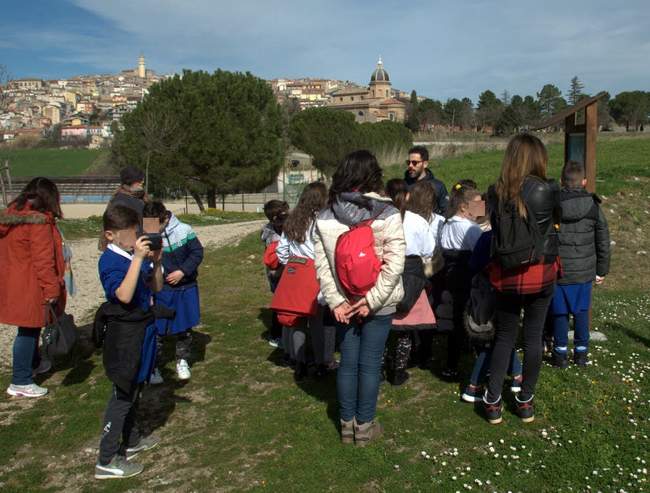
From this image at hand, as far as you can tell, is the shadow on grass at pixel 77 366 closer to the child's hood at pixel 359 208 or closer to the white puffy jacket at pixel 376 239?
the white puffy jacket at pixel 376 239

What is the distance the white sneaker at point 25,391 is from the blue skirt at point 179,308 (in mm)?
1178

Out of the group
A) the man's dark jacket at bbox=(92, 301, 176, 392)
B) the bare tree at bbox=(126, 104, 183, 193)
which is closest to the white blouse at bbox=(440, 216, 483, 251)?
the man's dark jacket at bbox=(92, 301, 176, 392)

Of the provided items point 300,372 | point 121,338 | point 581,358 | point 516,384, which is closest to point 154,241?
point 121,338

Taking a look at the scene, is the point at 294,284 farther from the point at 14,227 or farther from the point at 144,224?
the point at 14,227

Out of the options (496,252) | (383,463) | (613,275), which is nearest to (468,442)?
(383,463)

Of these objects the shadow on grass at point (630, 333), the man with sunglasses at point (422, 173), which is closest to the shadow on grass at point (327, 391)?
the man with sunglasses at point (422, 173)

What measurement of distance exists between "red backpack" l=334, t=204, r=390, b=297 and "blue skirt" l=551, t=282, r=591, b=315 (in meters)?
2.33

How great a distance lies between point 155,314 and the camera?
3537mm

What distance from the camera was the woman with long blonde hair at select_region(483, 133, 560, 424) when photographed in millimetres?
3412

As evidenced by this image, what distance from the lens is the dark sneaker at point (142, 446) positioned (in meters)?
3.71

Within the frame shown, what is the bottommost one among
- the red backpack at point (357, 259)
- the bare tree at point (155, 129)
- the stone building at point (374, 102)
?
the red backpack at point (357, 259)

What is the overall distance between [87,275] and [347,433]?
8.48 m

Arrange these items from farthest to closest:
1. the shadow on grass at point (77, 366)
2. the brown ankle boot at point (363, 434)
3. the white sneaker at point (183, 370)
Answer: the shadow on grass at point (77, 366) < the white sneaker at point (183, 370) < the brown ankle boot at point (363, 434)

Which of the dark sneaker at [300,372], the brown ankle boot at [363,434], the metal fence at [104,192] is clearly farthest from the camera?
the metal fence at [104,192]
